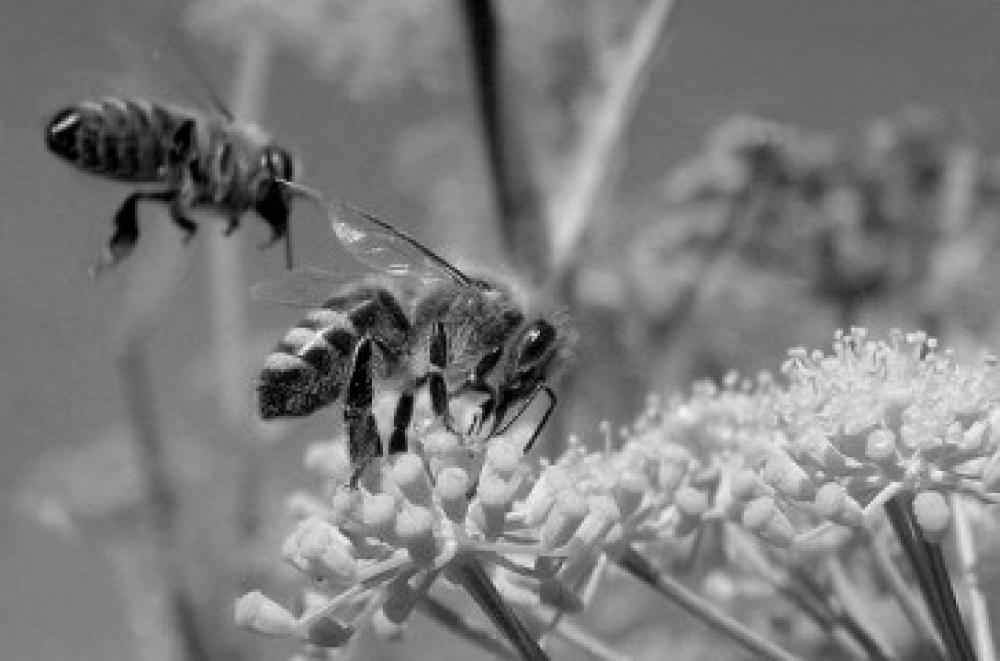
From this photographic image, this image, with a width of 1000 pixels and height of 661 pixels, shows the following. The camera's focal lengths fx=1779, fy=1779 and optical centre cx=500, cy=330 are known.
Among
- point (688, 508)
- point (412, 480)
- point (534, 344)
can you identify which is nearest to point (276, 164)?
point (534, 344)

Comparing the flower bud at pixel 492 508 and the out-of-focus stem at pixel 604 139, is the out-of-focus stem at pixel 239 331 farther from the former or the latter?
the flower bud at pixel 492 508

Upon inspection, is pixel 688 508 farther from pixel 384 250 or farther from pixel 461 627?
pixel 384 250

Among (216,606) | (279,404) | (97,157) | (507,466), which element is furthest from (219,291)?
(507,466)

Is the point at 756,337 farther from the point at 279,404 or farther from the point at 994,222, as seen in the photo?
the point at 279,404

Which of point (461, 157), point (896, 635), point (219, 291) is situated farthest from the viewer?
point (461, 157)

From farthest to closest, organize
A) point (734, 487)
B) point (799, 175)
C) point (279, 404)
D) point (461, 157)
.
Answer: point (461, 157)
point (799, 175)
point (279, 404)
point (734, 487)

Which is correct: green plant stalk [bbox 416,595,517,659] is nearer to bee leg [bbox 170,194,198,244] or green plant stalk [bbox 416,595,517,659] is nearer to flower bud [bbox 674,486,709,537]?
flower bud [bbox 674,486,709,537]
